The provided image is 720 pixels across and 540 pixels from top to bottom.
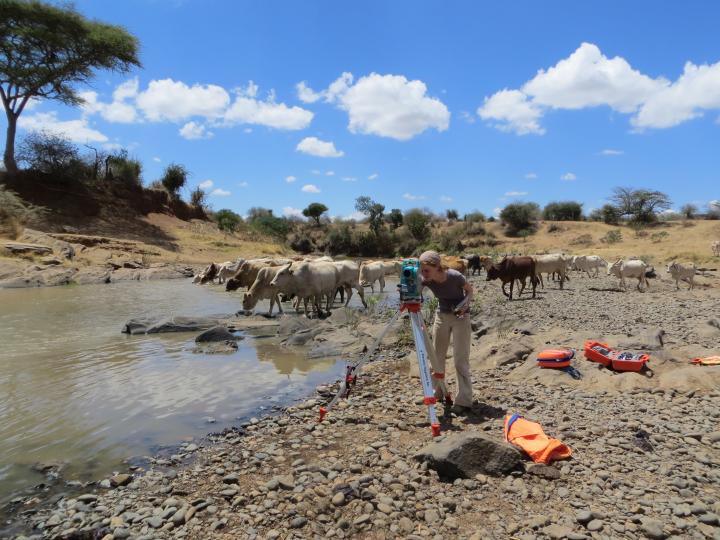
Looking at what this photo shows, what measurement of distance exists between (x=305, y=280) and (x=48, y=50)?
3563 cm

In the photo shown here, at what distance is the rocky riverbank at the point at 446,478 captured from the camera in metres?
3.73

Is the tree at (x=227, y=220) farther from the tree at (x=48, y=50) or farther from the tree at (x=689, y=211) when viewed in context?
the tree at (x=689, y=211)

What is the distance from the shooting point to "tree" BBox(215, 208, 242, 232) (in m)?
49.3

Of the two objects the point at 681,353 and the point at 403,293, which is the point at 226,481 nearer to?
the point at 403,293

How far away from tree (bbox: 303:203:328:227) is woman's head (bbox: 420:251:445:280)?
2406 inches

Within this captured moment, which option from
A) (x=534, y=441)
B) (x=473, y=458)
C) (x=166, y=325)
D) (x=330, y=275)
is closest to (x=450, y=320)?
(x=534, y=441)

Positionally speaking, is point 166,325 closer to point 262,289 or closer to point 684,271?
point 262,289

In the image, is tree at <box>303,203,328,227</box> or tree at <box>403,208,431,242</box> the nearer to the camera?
tree at <box>403,208,431,242</box>

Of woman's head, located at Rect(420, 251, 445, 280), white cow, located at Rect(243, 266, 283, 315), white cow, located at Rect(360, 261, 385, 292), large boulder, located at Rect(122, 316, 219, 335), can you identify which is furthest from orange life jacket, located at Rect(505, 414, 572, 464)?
white cow, located at Rect(360, 261, 385, 292)

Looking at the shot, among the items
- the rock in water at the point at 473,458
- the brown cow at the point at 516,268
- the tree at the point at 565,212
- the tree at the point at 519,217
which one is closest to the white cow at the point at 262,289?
the brown cow at the point at 516,268

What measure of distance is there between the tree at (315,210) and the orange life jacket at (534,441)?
6200 cm

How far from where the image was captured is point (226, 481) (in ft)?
15.3

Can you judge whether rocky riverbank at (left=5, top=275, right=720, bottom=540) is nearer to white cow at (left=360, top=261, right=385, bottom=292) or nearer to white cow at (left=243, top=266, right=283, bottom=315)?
white cow at (left=243, top=266, right=283, bottom=315)

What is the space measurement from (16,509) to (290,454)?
8.17 feet
